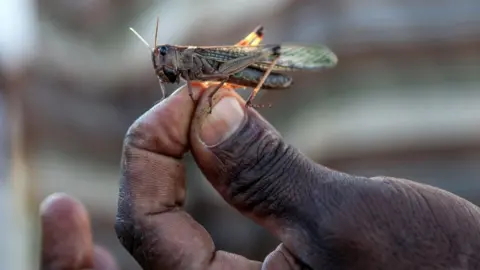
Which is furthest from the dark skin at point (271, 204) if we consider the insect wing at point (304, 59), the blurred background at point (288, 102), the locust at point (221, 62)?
the blurred background at point (288, 102)

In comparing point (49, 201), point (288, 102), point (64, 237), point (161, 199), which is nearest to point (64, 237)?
point (64, 237)

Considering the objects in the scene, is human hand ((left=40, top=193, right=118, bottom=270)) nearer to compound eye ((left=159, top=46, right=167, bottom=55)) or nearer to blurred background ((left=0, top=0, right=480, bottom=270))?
compound eye ((left=159, top=46, right=167, bottom=55))

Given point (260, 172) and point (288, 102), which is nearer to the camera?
point (260, 172)

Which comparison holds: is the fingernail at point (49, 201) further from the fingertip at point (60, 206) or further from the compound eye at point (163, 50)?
the compound eye at point (163, 50)

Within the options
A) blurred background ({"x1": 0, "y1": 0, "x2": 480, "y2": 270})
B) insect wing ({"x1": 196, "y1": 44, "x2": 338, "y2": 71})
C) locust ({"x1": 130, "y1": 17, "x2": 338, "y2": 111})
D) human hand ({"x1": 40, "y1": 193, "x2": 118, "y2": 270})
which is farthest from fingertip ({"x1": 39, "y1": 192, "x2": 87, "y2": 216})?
blurred background ({"x1": 0, "y1": 0, "x2": 480, "y2": 270})

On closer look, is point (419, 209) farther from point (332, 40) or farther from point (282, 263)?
point (332, 40)

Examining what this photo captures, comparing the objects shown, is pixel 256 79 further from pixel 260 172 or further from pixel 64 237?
pixel 64 237

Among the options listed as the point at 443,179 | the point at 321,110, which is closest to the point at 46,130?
the point at 321,110
